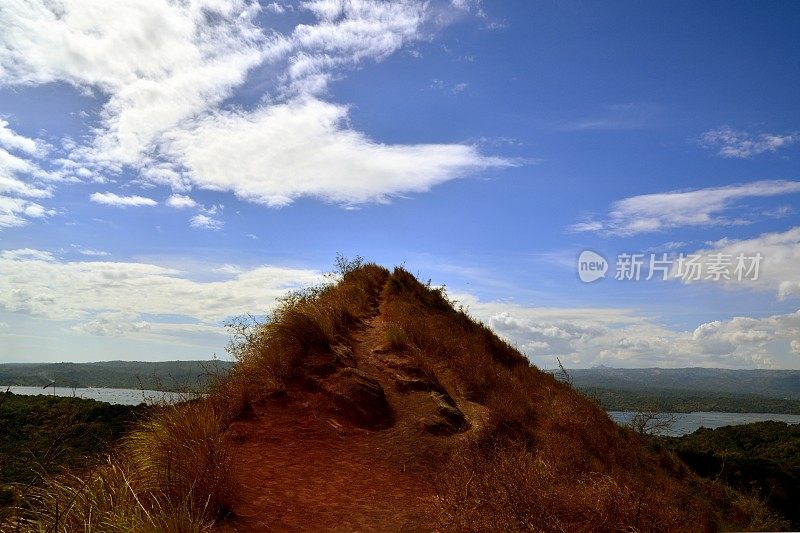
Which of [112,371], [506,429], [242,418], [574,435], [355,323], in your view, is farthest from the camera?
[112,371]

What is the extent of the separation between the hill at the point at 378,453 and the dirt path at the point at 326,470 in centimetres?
3

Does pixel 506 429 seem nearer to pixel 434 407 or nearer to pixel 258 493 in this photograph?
pixel 434 407

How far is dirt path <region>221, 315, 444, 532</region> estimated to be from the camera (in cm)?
507

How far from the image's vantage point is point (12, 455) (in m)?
3.13

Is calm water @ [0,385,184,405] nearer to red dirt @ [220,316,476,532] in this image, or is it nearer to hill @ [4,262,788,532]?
hill @ [4,262,788,532]

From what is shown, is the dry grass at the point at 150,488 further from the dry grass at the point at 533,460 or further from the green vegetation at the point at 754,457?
the green vegetation at the point at 754,457

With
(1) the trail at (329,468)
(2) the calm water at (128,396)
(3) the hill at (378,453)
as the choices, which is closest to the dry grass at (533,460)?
(3) the hill at (378,453)

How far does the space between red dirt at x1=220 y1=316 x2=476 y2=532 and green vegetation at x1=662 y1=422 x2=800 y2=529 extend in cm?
1518

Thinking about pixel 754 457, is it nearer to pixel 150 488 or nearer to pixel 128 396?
pixel 128 396

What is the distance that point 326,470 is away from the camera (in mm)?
6707

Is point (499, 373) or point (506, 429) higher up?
point (499, 373)

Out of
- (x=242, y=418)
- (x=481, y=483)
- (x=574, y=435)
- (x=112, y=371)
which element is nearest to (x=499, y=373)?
(x=574, y=435)

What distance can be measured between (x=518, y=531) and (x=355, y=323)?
10366 mm

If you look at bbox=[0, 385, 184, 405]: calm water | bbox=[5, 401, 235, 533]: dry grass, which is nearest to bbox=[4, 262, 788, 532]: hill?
bbox=[5, 401, 235, 533]: dry grass
